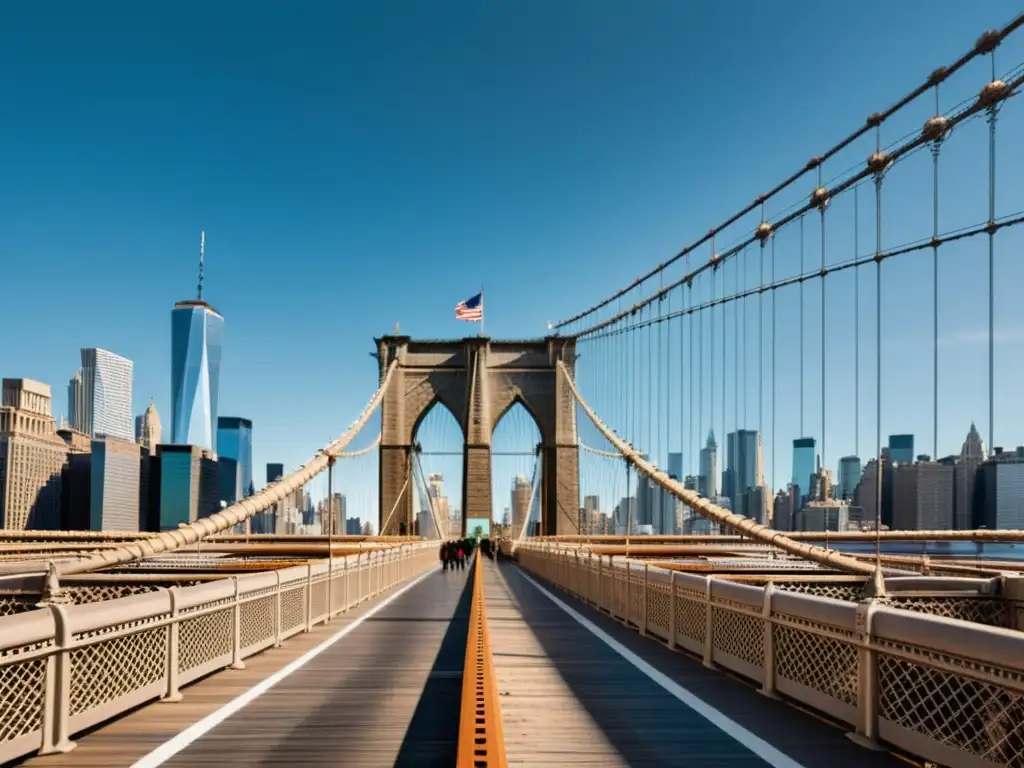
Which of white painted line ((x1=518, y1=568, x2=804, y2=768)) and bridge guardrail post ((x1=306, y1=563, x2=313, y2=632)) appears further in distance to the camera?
bridge guardrail post ((x1=306, y1=563, x2=313, y2=632))

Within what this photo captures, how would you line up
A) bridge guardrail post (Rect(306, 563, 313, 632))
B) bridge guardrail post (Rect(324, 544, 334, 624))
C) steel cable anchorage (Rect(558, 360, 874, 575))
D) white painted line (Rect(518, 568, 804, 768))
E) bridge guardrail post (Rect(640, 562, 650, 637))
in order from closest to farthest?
1. white painted line (Rect(518, 568, 804, 768))
2. bridge guardrail post (Rect(640, 562, 650, 637))
3. bridge guardrail post (Rect(306, 563, 313, 632))
4. steel cable anchorage (Rect(558, 360, 874, 575))
5. bridge guardrail post (Rect(324, 544, 334, 624))

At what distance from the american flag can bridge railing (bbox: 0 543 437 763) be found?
196 feet

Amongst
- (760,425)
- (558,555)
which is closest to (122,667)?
(558,555)

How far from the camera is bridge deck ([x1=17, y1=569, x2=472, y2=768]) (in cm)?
700

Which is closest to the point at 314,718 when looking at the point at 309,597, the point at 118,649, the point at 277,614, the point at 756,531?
the point at 118,649

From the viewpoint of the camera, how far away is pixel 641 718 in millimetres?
8391

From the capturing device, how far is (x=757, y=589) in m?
9.66

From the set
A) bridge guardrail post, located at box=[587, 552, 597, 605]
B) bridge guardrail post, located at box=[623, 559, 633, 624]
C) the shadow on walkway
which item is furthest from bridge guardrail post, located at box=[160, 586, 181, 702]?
bridge guardrail post, located at box=[587, 552, 597, 605]

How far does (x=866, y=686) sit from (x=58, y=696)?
5886 mm

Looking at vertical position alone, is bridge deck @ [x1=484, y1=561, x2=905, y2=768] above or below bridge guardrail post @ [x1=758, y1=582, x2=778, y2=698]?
below

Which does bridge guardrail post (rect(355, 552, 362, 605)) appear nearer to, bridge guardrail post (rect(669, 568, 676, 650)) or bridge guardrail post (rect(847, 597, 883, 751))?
bridge guardrail post (rect(669, 568, 676, 650))

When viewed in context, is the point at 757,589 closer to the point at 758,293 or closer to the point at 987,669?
the point at 987,669

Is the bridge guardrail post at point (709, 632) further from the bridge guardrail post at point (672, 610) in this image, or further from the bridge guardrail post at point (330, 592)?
the bridge guardrail post at point (330, 592)

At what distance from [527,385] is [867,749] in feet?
248
